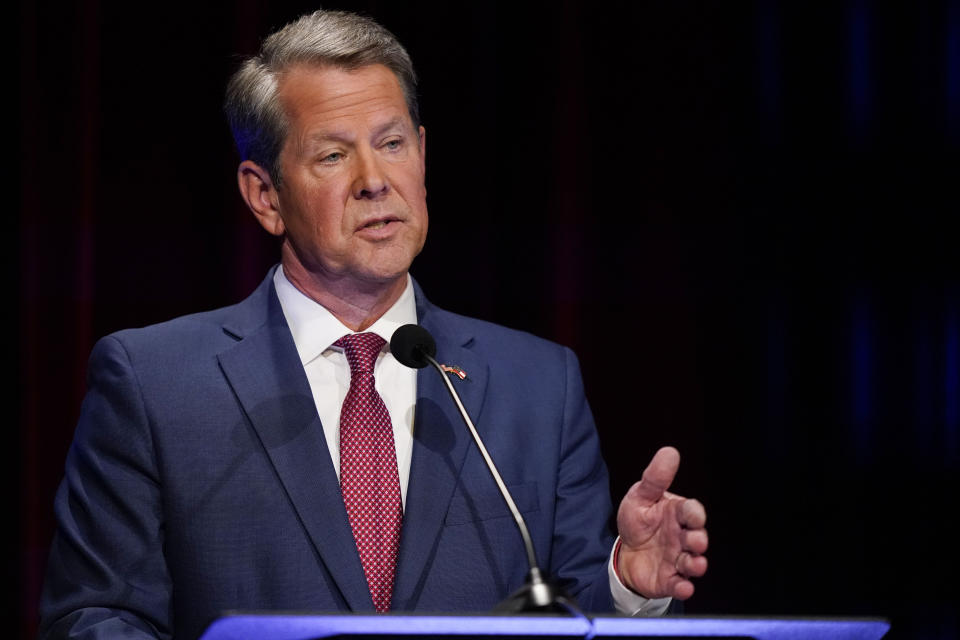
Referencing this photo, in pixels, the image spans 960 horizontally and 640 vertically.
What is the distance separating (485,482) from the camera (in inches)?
73.9

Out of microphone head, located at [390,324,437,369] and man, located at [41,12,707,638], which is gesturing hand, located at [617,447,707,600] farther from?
microphone head, located at [390,324,437,369]

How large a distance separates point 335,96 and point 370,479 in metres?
0.68

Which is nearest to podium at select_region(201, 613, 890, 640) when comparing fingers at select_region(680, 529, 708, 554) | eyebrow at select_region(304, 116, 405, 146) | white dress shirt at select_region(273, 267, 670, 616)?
fingers at select_region(680, 529, 708, 554)

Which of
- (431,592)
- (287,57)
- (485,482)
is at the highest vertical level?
→ (287,57)

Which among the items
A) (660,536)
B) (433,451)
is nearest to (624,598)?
(660,536)

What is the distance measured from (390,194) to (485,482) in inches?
20.9

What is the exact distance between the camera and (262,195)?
2080 mm

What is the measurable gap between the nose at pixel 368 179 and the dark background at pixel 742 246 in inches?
30.4

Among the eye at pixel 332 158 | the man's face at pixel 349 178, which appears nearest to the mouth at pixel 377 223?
the man's face at pixel 349 178

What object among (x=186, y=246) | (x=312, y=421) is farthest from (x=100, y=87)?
(x=312, y=421)

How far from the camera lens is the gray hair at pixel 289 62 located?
1.99 meters

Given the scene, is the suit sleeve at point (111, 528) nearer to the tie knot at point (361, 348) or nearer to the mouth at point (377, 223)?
the tie knot at point (361, 348)

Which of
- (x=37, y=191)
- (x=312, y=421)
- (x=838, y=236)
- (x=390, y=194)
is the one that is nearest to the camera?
(x=312, y=421)

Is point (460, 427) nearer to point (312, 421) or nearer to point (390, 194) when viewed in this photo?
point (312, 421)
